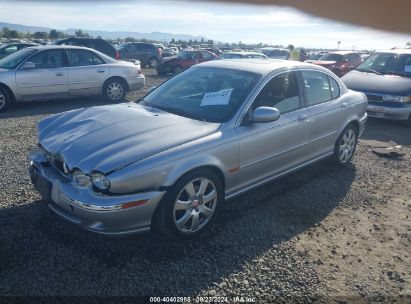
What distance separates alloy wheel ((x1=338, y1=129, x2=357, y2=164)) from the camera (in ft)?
16.4

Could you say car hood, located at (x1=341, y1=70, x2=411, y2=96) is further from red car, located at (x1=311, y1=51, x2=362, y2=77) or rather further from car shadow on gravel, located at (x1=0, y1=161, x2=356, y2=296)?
red car, located at (x1=311, y1=51, x2=362, y2=77)

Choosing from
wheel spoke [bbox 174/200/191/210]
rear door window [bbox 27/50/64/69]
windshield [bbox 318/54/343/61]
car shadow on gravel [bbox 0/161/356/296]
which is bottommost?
car shadow on gravel [bbox 0/161/356/296]

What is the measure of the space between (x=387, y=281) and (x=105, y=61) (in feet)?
27.7

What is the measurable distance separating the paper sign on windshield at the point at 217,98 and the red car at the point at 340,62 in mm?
11998

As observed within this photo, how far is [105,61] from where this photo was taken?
30.4ft

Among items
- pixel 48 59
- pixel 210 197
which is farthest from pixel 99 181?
pixel 48 59

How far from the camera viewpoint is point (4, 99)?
25.6 feet

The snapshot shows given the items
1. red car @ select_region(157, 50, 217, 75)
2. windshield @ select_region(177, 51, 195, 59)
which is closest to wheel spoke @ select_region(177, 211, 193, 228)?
red car @ select_region(157, 50, 217, 75)

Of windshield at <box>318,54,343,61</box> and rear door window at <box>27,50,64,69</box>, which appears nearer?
rear door window at <box>27,50,64,69</box>

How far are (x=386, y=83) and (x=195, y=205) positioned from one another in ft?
21.3

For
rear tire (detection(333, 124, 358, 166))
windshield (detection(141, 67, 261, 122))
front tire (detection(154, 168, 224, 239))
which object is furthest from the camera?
rear tire (detection(333, 124, 358, 166))

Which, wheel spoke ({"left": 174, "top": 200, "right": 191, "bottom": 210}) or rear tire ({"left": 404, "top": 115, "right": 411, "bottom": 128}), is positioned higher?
rear tire ({"left": 404, "top": 115, "right": 411, "bottom": 128})

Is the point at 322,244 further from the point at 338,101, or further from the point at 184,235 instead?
the point at 338,101

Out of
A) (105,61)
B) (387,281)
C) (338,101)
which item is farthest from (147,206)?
(105,61)
